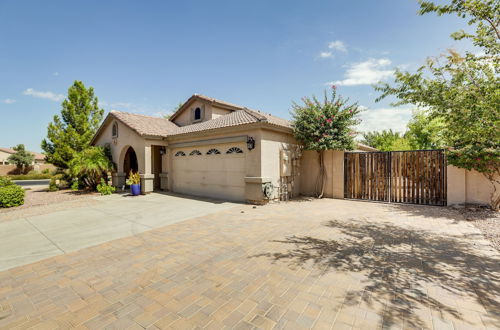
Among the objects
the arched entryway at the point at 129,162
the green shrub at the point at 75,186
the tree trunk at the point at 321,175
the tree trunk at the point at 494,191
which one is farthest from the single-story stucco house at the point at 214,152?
the tree trunk at the point at 494,191

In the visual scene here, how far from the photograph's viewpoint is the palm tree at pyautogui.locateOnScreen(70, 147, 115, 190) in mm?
15250

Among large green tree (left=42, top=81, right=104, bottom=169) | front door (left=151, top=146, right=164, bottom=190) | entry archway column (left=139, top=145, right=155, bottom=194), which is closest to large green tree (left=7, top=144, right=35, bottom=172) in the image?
large green tree (left=42, top=81, right=104, bottom=169)

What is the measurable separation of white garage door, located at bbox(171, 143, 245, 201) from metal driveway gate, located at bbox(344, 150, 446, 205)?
232 inches

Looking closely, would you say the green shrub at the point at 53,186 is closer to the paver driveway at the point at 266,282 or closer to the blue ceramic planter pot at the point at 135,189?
the blue ceramic planter pot at the point at 135,189

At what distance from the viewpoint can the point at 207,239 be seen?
19.3ft

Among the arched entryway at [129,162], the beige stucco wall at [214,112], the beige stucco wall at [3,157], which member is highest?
the beige stucco wall at [214,112]

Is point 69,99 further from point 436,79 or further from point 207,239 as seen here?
point 436,79

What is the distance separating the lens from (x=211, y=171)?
1251cm

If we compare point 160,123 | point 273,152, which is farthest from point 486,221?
point 160,123

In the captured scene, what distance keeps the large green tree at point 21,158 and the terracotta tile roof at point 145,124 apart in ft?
125

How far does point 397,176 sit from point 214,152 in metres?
9.32

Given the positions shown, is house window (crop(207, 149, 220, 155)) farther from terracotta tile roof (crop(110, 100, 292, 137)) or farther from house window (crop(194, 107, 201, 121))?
house window (crop(194, 107, 201, 121))

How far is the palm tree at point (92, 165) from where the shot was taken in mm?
15250

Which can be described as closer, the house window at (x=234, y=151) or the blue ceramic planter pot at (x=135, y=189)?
the house window at (x=234, y=151)
